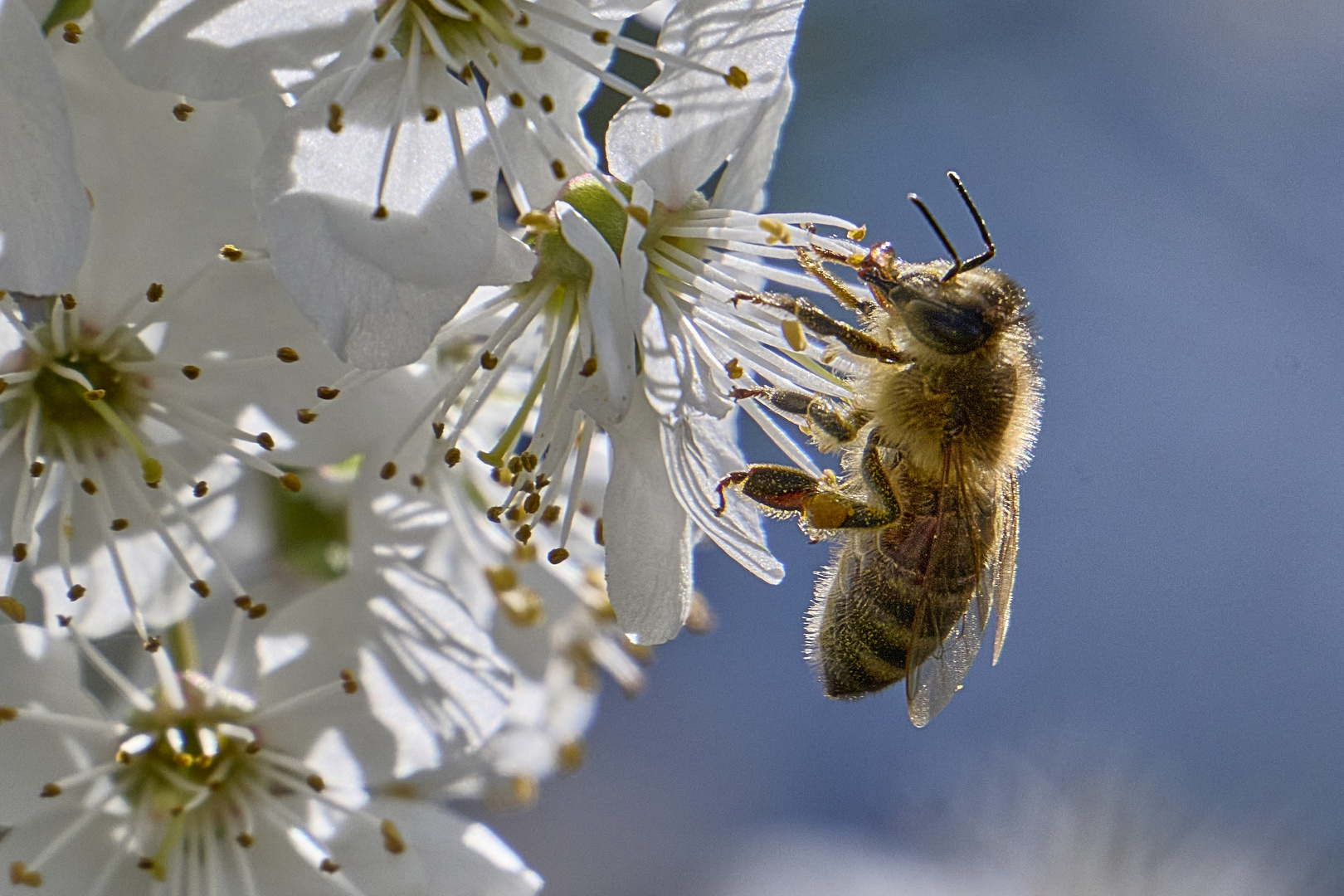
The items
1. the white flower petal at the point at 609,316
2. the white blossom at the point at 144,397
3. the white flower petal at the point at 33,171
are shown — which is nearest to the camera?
the white flower petal at the point at 33,171

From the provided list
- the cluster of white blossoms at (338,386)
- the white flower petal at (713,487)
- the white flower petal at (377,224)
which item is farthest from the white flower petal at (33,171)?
the white flower petal at (713,487)

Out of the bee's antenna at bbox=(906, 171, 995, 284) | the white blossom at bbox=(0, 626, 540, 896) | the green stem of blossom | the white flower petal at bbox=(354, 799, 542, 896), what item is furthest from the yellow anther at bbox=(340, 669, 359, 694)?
the bee's antenna at bbox=(906, 171, 995, 284)

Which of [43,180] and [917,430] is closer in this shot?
[43,180]

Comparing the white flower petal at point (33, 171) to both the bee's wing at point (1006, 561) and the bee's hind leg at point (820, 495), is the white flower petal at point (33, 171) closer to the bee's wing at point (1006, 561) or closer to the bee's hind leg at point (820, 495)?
the bee's hind leg at point (820, 495)

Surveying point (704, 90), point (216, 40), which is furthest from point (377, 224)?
point (704, 90)

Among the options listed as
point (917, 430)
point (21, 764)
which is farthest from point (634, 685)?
point (21, 764)

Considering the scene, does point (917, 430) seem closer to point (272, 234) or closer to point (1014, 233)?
point (272, 234)
